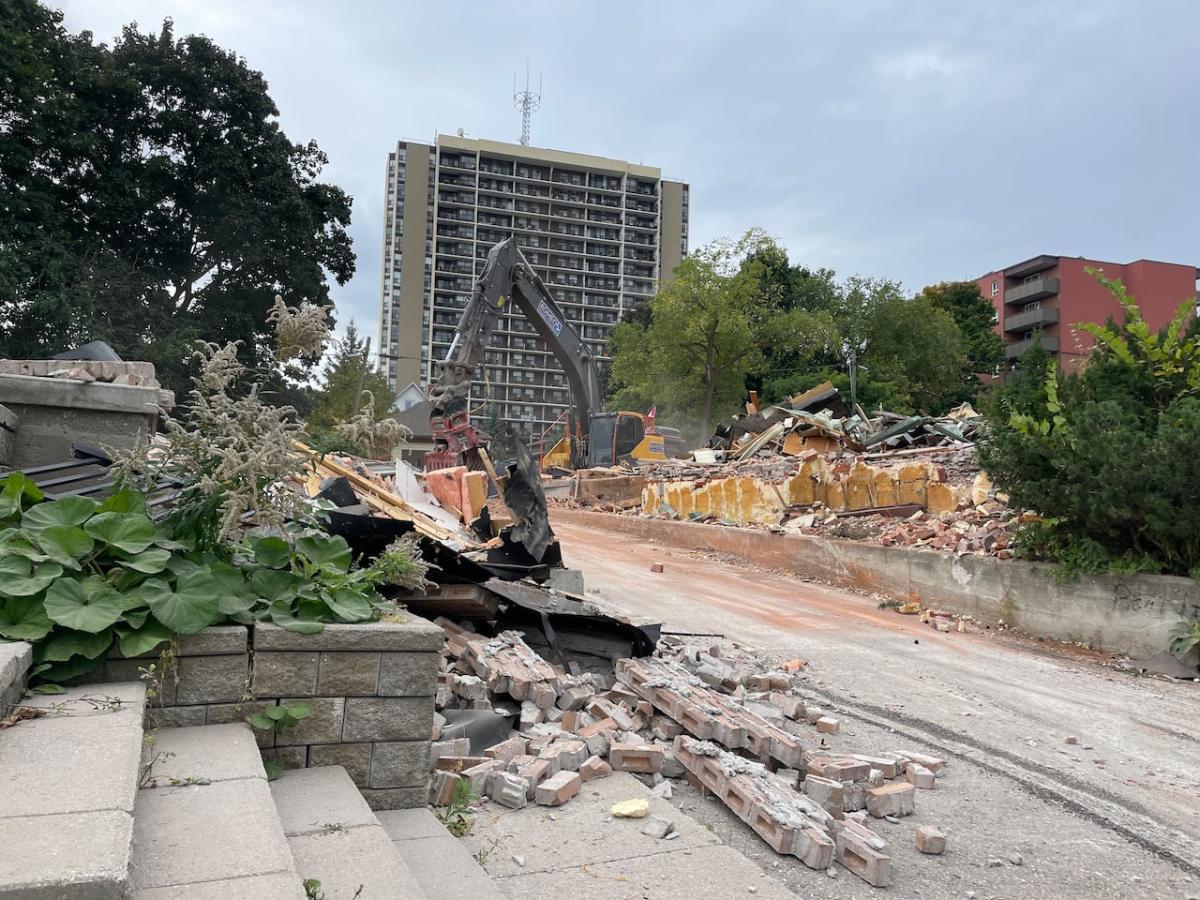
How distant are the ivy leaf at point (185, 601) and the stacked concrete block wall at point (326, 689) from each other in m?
0.07

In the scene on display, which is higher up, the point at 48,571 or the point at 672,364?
the point at 672,364

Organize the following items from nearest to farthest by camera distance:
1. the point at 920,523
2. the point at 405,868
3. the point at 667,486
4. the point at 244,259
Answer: the point at 405,868 → the point at 920,523 → the point at 667,486 → the point at 244,259

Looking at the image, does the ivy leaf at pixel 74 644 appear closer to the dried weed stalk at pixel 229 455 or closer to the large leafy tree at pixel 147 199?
the dried weed stalk at pixel 229 455

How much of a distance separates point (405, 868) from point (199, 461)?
1727 millimetres

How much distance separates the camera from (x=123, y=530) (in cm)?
295

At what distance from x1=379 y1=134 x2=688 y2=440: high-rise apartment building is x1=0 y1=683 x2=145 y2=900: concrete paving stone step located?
110 m

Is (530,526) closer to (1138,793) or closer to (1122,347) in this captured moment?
(1138,793)

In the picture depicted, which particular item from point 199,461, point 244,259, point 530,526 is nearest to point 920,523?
point 530,526

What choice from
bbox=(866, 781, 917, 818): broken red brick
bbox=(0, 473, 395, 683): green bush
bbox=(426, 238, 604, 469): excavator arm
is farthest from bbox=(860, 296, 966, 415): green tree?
bbox=(0, 473, 395, 683): green bush

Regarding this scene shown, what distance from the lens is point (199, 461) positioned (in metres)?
3.17

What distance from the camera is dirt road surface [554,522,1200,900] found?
138 inches

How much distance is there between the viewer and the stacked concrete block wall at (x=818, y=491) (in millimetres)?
13727

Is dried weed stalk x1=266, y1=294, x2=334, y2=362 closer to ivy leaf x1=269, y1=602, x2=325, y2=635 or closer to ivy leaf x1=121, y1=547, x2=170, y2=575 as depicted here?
ivy leaf x1=121, y1=547, x2=170, y2=575

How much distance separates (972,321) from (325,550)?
6410 centimetres
